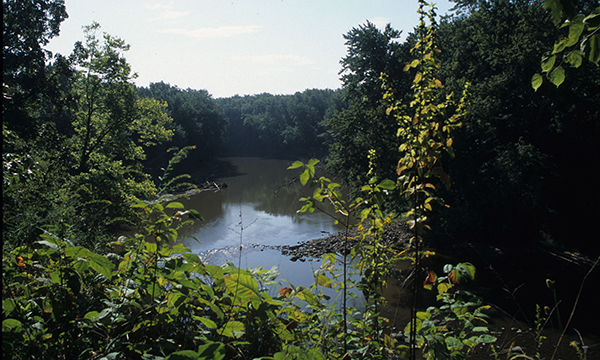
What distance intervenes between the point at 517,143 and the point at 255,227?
1282 cm

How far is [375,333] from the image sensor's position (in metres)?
1.91

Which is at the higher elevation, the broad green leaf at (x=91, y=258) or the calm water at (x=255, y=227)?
the broad green leaf at (x=91, y=258)

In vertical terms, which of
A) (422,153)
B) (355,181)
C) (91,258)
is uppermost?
(422,153)

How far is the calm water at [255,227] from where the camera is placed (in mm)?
14078

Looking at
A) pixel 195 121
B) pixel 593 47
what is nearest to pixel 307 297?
pixel 593 47

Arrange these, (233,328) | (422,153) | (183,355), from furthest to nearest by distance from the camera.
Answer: (422,153)
(233,328)
(183,355)

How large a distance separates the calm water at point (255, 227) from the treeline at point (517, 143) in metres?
4.86

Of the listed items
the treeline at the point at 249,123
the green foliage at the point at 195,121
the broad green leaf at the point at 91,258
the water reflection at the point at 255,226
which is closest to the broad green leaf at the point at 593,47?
the broad green leaf at the point at 91,258

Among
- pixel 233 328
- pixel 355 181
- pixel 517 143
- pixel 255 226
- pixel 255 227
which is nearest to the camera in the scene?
pixel 233 328

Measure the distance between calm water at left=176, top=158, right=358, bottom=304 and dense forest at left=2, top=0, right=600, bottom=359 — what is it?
3.33 metres

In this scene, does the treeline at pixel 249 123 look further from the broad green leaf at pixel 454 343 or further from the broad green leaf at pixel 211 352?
the broad green leaf at pixel 211 352

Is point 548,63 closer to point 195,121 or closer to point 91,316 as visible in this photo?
point 91,316

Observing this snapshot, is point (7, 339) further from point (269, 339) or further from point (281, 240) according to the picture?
point (281, 240)

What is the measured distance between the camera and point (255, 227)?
19766mm
